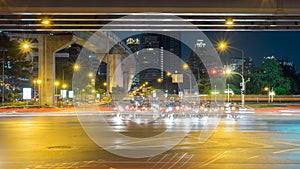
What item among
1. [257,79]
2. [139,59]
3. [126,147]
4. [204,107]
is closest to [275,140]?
[126,147]

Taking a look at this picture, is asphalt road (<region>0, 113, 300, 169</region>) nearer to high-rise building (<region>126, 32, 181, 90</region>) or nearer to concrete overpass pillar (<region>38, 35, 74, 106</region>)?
concrete overpass pillar (<region>38, 35, 74, 106</region>)

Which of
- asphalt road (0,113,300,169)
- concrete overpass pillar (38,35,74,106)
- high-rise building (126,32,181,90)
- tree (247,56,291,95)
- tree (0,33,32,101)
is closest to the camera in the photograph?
asphalt road (0,113,300,169)

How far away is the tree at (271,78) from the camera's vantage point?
275 feet

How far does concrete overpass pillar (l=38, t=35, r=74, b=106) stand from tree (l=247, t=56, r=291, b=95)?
40207 millimetres

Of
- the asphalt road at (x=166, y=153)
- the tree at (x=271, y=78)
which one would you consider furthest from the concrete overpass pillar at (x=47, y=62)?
the asphalt road at (x=166, y=153)

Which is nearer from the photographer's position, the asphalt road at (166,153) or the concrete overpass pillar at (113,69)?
the asphalt road at (166,153)

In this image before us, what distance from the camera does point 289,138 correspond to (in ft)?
62.8

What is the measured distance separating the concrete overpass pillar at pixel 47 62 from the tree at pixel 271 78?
40207 millimetres

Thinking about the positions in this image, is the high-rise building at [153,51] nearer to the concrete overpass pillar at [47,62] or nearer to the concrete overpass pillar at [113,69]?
the concrete overpass pillar at [113,69]

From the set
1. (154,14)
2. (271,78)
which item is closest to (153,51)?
(271,78)

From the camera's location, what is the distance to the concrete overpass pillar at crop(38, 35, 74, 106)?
59.9 m

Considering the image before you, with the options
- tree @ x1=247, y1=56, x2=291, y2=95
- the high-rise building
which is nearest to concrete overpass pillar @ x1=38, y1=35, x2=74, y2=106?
tree @ x1=247, y1=56, x2=291, y2=95

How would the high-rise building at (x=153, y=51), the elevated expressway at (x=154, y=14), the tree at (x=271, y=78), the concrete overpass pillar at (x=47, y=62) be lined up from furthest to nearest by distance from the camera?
1. the high-rise building at (x=153, y=51)
2. the tree at (x=271, y=78)
3. the concrete overpass pillar at (x=47, y=62)
4. the elevated expressway at (x=154, y=14)

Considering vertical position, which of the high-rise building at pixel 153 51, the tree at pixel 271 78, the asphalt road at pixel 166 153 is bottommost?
the asphalt road at pixel 166 153
